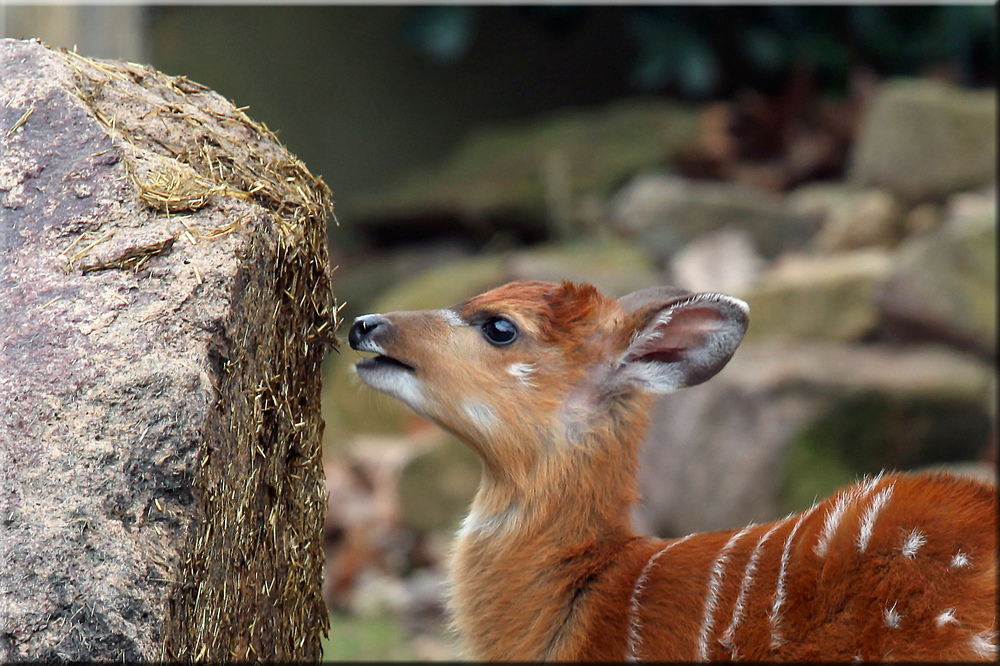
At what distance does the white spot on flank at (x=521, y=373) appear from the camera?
3.20 metres

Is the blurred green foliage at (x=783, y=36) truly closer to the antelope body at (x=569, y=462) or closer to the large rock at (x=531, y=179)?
the large rock at (x=531, y=179)

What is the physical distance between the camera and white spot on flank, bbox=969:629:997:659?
7.01 ft

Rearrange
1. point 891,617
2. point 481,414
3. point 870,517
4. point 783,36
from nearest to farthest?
point 891,617, point 870,517, point 481,414, point 783,36

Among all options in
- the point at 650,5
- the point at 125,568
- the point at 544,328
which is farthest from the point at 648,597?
the point at 650,5

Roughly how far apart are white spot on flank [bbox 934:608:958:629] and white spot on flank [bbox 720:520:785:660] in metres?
0.48

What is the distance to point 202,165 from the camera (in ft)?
8.98

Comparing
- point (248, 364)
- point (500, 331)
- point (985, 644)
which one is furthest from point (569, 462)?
point (985, 644)

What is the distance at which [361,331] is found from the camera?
3.19 meters

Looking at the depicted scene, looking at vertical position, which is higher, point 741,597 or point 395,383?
point 395,383

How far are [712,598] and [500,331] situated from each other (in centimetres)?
106

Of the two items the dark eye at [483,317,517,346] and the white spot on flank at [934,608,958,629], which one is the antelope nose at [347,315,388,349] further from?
the white spot on flank at [934,608,958,629]

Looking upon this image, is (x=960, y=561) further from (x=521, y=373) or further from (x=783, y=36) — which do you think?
(x=783, y=36)

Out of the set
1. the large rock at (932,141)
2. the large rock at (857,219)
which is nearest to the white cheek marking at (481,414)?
the large rock at (857,219)

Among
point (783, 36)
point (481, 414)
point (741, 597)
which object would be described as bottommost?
point (741, 597)
